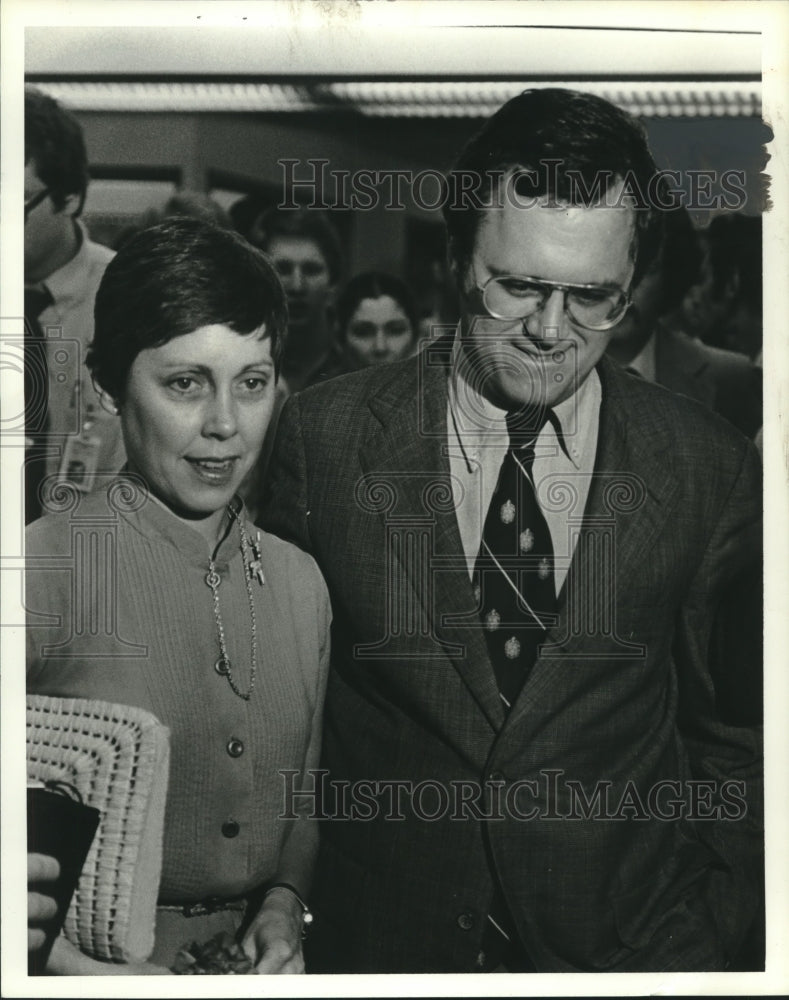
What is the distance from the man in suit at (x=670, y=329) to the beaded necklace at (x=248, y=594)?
741 mm

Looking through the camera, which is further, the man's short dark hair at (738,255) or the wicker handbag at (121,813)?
the man's short dark hair at (738,255)

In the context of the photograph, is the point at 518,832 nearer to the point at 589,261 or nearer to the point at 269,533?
the point at 269,533

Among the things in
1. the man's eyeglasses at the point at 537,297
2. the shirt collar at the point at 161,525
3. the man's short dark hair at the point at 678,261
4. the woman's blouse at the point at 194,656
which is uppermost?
the man's short dark hair at the point at 678,261

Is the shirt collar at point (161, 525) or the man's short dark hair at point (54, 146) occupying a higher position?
the man's short dark hair at point (54, 146)

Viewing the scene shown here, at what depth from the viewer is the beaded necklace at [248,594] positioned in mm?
1985

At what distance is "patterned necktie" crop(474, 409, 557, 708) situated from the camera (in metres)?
2.00

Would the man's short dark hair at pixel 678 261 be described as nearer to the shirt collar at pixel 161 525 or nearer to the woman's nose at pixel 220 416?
the woman's nose at pixel 220 416

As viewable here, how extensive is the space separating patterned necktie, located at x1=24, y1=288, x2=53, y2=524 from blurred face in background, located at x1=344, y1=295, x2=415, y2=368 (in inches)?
21.8

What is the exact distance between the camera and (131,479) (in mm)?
1995

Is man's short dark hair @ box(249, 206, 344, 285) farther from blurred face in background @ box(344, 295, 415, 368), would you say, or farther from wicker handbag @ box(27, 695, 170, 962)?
wicker handbag @ box(27, 695, 170, 962)

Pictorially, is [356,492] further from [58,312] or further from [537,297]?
[58,312]

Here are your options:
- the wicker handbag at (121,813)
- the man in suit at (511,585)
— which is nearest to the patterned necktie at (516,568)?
the man in suit at (511,585)

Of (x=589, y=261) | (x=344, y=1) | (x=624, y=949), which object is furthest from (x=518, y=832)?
(x=344, y=1)

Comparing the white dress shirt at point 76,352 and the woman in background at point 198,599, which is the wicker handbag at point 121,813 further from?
the white dress shirt at point 76,352
